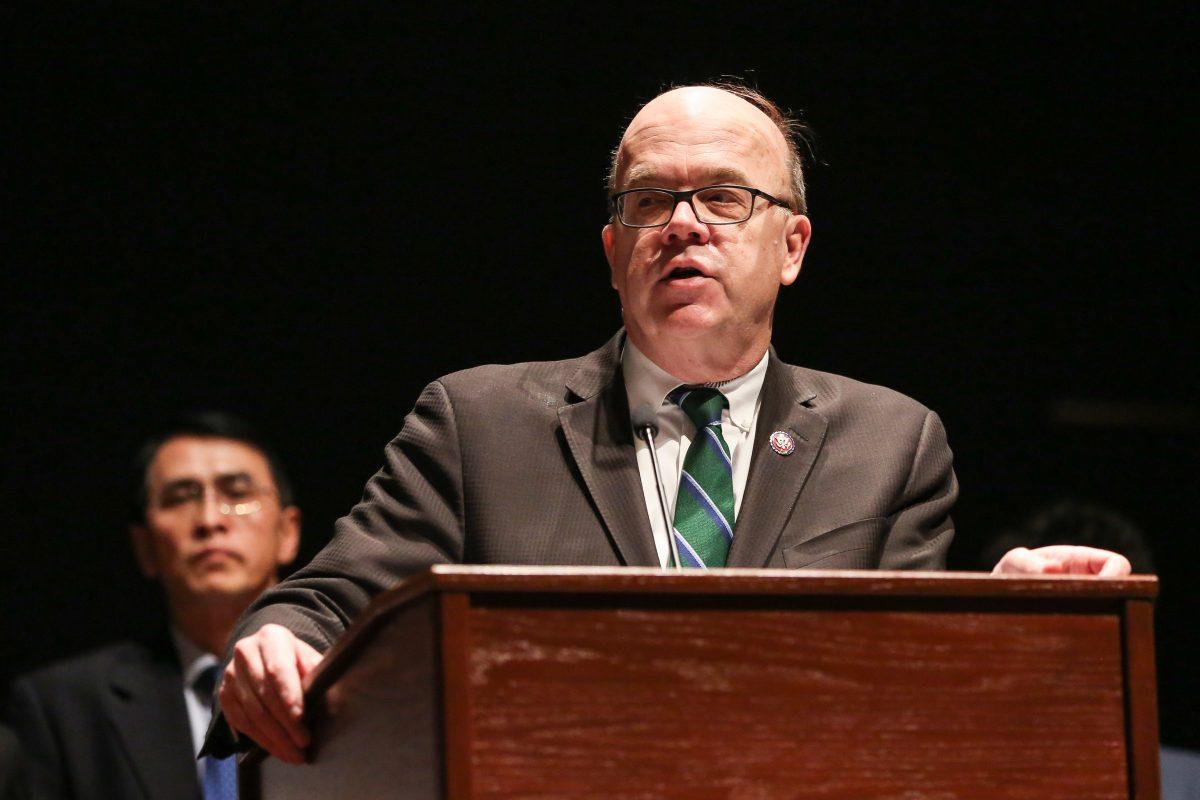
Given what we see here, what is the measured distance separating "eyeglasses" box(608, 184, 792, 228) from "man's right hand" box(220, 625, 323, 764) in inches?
32.9

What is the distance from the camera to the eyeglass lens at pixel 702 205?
6.66ft

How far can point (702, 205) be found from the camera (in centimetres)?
203

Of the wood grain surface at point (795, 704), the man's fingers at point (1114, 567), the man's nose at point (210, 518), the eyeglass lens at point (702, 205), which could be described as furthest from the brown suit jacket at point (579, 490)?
the man's nose at point (210, 518)

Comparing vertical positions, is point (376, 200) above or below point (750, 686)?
above

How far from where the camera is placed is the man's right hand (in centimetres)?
141

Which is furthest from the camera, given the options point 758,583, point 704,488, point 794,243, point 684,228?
point 794,243

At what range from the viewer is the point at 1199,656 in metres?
4.15

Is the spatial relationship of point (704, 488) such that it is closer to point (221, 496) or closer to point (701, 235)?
point (701, 235)

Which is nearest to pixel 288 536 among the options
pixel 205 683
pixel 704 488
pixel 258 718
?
pixel 205 683

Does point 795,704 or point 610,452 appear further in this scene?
point 610,452

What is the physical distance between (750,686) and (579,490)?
0.70 metres

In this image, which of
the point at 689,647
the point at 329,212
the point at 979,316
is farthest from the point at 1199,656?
the point at 689,647

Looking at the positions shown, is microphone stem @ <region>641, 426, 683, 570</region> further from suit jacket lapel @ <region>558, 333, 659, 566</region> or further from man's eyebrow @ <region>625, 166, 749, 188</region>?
man's eyebrow @ <region>625, 166, 749, 188</region>

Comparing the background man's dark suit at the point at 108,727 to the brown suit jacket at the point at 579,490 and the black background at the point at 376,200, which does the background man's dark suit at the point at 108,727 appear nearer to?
the black background at the point at 376,200
